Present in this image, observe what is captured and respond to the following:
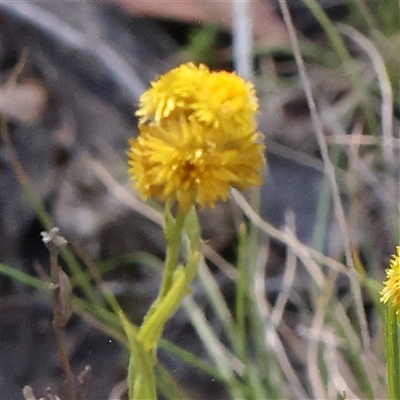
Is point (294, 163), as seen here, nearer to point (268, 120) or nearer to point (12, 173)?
point (268, 120)

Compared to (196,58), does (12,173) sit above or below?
below

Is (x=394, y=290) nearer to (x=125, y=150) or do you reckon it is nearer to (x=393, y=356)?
(x=393, y=356)

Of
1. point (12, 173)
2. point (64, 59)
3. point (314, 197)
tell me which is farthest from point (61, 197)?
point (314, 197)

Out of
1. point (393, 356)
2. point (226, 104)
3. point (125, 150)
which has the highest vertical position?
point (125, 150)

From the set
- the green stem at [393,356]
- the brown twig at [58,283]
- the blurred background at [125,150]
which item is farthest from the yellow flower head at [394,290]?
the blurred background at [125,150]

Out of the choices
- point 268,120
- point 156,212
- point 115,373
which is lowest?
point 115,373

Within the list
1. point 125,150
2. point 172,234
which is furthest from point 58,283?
point 125,150

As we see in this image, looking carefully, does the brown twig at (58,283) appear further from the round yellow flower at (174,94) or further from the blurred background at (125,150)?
the blurred background at (125,150)
